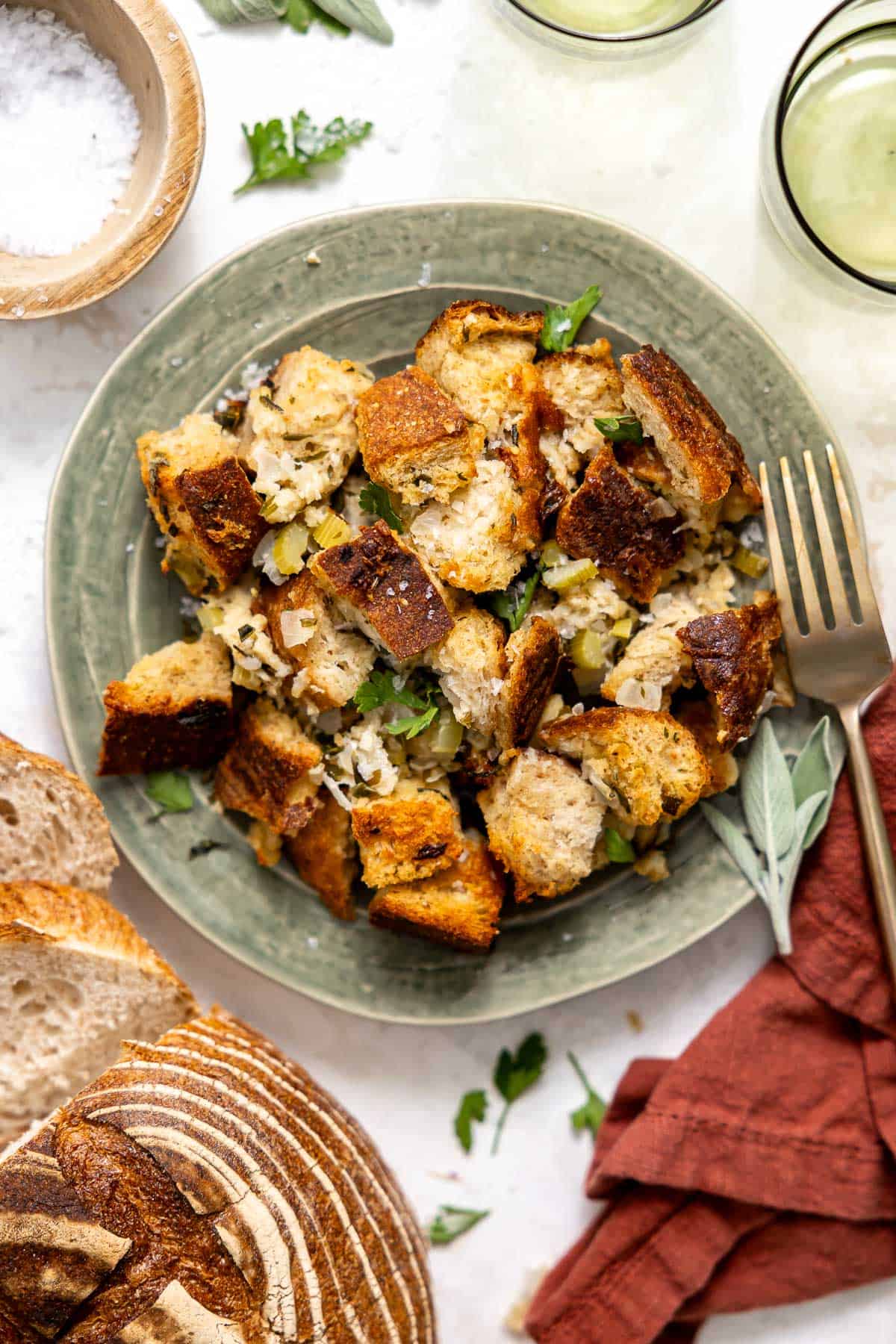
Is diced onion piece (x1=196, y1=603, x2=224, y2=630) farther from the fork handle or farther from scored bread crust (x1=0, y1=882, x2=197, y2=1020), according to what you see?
the fork handle

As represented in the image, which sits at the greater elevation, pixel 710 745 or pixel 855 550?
pixel 855 550

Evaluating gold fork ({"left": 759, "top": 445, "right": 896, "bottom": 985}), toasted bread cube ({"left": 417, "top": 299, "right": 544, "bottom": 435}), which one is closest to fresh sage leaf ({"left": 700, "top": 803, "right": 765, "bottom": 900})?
gold fork ({"left": 759, "top": 445, "right": 896, "bottom": 985})

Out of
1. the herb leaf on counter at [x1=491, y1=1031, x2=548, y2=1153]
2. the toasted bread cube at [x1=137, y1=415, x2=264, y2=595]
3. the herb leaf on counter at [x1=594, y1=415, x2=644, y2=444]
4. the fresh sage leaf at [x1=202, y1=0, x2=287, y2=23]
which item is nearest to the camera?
the toasted bread cube at [x1=137, y1=415, x2=264, y2=595]

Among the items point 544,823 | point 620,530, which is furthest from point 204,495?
point 544,823

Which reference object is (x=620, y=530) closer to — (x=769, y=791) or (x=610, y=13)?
(x=769, y=791)

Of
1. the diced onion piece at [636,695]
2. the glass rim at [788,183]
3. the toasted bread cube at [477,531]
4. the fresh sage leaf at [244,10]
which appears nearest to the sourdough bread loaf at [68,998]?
the toasted bread cube at [477,531]

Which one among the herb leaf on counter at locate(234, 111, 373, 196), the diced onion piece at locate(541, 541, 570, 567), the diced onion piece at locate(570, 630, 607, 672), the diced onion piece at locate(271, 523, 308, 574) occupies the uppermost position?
the herb leaf on counter at locate(234, 111, 373, 196)

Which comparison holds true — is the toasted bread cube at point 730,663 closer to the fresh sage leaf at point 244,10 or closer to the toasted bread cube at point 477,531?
the toasted bread cube at point 477,531
